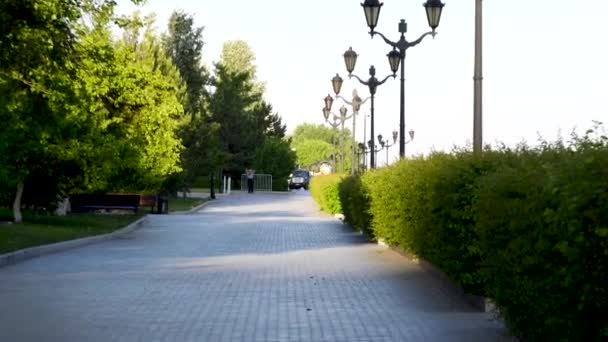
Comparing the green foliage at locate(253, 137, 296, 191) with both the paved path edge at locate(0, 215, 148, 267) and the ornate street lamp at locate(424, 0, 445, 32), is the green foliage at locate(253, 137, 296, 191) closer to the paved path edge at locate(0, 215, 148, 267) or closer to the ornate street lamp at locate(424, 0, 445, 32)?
the paved path edge at locate(0, 215, 148, 267)

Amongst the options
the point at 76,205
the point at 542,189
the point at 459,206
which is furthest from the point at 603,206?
the point at 76,205

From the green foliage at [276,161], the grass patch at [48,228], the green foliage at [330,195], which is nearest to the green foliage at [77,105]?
the grass patch at [48,228]

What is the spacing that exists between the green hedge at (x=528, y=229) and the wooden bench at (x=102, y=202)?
23255 millimetres

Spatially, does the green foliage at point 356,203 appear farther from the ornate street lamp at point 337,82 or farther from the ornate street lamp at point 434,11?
the ornate street lamp at point 434,11

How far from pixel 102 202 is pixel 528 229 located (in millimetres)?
32405

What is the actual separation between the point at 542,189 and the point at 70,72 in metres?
12.7

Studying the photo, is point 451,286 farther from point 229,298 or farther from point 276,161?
point 276,161

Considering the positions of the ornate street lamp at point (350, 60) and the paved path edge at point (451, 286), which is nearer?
the paved path edge at point (451, 286)

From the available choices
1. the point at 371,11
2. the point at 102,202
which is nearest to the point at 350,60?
the point at 371,11

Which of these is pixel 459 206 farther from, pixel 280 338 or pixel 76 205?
pixel 76 205

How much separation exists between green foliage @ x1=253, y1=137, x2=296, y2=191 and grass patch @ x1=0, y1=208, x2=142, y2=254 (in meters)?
59.7

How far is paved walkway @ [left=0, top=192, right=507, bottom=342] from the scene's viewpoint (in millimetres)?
11227

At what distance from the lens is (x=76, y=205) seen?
133 ft

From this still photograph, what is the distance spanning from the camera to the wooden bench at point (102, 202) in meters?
40.0
